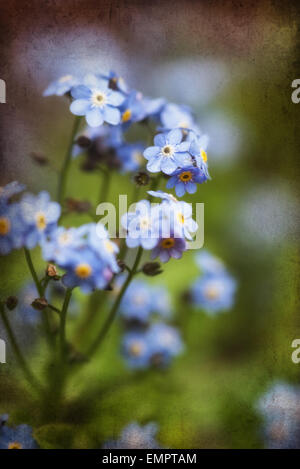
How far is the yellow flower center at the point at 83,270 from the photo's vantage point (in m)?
1.11

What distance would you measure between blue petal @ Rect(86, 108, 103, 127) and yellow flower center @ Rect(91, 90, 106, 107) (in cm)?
2

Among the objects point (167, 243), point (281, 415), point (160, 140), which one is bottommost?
point (281, 415)

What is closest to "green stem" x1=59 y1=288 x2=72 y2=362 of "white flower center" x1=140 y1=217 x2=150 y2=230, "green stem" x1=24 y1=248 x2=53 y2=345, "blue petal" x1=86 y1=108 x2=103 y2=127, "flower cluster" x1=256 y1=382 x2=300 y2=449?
"green stem" x1=24 y1=248 x2=53 y2=345

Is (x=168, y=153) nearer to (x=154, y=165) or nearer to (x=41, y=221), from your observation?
(x=154, y=165)

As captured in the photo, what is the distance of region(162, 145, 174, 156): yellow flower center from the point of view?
120cm

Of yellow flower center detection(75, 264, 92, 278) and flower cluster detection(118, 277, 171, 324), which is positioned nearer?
yellow flower center detection(75, 264, 92, 278)

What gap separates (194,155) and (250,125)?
0.62 meters

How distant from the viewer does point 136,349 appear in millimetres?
1741

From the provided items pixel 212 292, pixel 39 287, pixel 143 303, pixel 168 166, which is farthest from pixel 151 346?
pixel 168 166

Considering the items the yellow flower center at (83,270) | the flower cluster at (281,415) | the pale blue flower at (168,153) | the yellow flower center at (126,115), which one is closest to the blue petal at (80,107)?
the yellow flower center at (126,115)

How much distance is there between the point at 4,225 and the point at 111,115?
439 mm

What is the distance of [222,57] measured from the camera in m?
1.61

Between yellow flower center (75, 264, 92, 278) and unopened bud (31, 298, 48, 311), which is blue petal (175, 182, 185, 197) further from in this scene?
unopened bud (31, 298, 48, 311)

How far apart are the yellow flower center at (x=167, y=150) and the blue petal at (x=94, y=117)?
20cm
